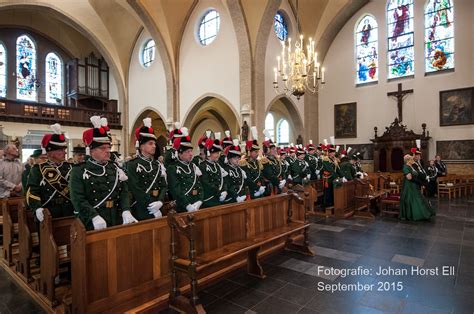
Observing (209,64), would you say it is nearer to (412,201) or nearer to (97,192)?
(412,201)

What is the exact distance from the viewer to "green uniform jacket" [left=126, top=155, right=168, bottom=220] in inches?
144

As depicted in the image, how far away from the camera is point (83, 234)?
2455 mm

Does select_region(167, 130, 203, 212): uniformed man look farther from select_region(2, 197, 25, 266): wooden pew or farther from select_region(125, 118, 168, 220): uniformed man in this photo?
select_region(2, 197, 25, 266): wooden pew

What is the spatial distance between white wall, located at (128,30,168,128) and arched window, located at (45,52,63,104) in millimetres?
4159

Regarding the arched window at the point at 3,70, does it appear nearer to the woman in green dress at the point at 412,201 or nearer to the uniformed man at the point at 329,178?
the uniformed man at the point at 329,178

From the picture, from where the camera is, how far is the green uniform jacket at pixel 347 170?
28.9ft

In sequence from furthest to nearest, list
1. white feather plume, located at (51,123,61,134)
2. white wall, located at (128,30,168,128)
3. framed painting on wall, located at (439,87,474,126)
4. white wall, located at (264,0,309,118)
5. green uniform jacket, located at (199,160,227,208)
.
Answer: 1. white wall, located at (128,30,168,128)
2. white wall, located at (264,0,309,118)
3. framed painting on wall, located at (439,87,474,126)
4. green uniform jacket, located at (199,160,227,208)
5. white feather plume, located at (51,123,61,134)

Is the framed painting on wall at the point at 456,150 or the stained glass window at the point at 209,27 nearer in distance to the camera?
the framed painting on wall at the point at 456,150

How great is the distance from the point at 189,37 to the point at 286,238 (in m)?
12.4

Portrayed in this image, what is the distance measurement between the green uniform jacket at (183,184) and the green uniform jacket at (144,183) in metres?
0.24

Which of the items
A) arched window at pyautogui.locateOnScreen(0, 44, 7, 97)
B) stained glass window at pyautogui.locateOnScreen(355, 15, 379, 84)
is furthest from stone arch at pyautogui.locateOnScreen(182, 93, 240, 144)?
arched window at pyautogui.locateOnScreen(0, 44, 7, 97)

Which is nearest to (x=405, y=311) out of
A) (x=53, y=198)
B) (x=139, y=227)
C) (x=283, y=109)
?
(x=139, y=227)

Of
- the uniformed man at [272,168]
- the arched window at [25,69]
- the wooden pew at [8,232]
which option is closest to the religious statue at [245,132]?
the uniformed man at [272,168]

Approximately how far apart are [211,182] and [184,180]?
2.10 feet
